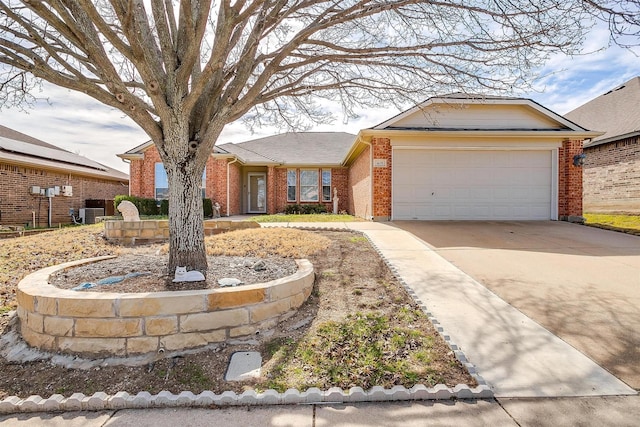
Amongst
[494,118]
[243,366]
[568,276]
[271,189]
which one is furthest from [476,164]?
[243,366]

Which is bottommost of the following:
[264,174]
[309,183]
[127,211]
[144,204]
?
[127,211]

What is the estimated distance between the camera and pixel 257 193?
1777 centimetres

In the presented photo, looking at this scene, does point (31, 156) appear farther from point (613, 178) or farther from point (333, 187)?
point (613, 178)

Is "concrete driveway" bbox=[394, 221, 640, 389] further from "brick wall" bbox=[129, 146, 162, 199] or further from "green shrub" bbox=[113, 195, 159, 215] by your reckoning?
"brick wall" bbox=[129, 146, 162, 199]

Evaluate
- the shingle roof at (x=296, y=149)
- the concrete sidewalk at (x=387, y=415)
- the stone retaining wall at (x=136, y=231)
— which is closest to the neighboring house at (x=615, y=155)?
the shingle roof at (x=296, y=149)

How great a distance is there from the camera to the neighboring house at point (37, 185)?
1220 cm

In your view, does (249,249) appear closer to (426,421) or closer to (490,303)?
(490,303)

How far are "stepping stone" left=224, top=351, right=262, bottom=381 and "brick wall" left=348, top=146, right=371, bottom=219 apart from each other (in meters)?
8.27

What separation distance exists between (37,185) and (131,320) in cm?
1473

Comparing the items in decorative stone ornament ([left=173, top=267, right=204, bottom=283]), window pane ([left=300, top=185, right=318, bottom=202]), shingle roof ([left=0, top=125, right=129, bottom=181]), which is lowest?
decorative stone ornament ([left=173, top=267, right=204, bottom=283])

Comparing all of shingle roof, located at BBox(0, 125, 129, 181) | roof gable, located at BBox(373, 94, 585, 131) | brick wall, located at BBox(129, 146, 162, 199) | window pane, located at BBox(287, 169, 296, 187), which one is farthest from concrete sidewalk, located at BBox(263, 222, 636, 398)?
shingle roof, located at BBox(0, 125, 129, 181)

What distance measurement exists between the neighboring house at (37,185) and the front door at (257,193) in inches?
298

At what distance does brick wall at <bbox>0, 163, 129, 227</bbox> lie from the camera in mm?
12117

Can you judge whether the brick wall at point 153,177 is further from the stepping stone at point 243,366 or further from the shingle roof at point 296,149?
the stepping stone at point 243,366
